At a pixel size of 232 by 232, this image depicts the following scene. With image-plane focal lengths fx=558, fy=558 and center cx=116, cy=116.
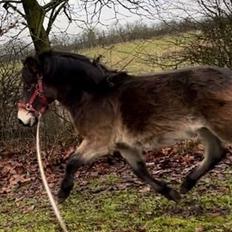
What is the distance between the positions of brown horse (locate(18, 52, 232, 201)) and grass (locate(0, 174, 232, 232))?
1.02ft

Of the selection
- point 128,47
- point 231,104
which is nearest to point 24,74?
point 231,104

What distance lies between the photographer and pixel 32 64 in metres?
6.63

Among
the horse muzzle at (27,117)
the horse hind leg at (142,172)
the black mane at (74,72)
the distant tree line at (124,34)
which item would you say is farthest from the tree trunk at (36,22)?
the horse hind leg at (142,172)

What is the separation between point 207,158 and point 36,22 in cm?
951

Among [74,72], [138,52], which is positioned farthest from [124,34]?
[74,72]

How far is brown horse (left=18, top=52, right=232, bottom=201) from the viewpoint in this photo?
598 centimetres

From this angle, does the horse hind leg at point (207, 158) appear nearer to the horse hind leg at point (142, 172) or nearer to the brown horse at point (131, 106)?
the brown horse at point (131, 106)

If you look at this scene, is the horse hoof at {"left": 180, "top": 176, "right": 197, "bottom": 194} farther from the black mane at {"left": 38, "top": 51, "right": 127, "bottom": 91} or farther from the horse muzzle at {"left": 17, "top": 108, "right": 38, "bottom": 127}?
the horse muzzle at {"left": 17, "top": 108, "right": 38, "bottom": 127}

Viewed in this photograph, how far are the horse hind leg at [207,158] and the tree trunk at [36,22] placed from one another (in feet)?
27.9

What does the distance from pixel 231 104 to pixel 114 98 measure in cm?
139

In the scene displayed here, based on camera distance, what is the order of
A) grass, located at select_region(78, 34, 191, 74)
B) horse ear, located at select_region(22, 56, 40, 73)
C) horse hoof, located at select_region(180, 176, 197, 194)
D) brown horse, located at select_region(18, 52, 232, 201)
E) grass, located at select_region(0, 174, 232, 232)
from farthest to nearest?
grass, located at select_region(78, 34, 191, 74)
horse hoof, located at select_region(180, 176, 197, 194)
horse ear, located at select_region(22, 56, 40, 73)
brown horse, located at select_region(18, 52, 232, 201)
grass, located at select_region(0, 174, 232, 232)

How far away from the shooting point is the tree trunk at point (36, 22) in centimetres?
1478

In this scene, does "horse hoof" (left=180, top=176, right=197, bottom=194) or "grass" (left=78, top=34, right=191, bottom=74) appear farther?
"grass" (left=78, top=34, right=191, bottom=74)

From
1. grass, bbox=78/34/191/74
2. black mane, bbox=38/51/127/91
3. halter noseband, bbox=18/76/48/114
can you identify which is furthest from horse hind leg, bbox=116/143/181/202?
grass, bbox=78/34/191/74
